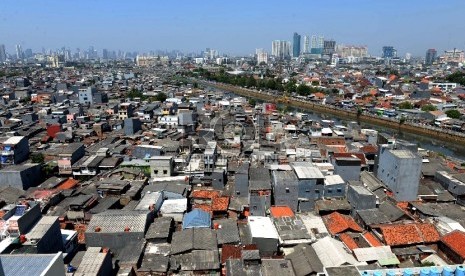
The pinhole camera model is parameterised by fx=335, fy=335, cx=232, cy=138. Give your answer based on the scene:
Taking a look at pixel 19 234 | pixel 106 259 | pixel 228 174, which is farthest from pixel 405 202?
pixel 19 234

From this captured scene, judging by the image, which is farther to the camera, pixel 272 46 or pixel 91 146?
pixel 272 46

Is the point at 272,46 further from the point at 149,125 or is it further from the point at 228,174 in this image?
the point at 228,174

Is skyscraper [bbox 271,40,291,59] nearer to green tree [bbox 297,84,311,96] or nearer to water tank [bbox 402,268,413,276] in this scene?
green tree [bbox 297,84,311,96]

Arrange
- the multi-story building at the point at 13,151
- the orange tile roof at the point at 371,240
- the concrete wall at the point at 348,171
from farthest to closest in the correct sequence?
the multi-story building at the point at 13,151 → the concrete wall at the point at 348,171 → the orange tile roof at the point at 371,240

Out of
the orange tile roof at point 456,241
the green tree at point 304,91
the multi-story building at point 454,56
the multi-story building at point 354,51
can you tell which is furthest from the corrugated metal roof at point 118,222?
the multi-story building at point 354,51

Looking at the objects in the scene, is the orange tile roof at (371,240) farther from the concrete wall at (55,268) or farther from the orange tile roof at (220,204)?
the concrete wall at (55,268)
